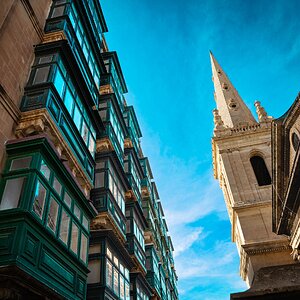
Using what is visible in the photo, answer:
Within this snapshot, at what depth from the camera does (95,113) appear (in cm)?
1552

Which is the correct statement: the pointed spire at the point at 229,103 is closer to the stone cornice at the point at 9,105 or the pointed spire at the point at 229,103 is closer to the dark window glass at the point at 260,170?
the dark window glass at the point at 260,170

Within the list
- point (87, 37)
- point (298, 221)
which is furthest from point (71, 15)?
point (298, 221)

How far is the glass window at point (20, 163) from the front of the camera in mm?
9125

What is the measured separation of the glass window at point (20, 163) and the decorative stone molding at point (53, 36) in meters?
7.06

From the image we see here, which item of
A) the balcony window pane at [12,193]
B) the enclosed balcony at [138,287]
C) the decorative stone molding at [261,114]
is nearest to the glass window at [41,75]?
the balcony window pane at [12,193]

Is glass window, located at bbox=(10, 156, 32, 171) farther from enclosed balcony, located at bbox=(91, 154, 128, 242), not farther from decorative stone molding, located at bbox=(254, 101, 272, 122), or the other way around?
decorative stone molding, located at bbox=(254, 101, 272, 122)

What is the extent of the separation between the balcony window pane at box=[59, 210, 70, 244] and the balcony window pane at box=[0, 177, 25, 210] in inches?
75.1

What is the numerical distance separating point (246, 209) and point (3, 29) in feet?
71.9

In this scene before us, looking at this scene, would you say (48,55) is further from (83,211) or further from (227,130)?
(227,130)

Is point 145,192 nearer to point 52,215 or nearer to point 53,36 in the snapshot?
point 53,36

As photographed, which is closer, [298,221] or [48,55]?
[48,55]

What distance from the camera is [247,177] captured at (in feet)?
91.2

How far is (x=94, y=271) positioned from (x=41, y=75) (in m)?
8.85

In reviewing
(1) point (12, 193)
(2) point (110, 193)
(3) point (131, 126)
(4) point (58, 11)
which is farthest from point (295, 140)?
(3) point (131, 126)
